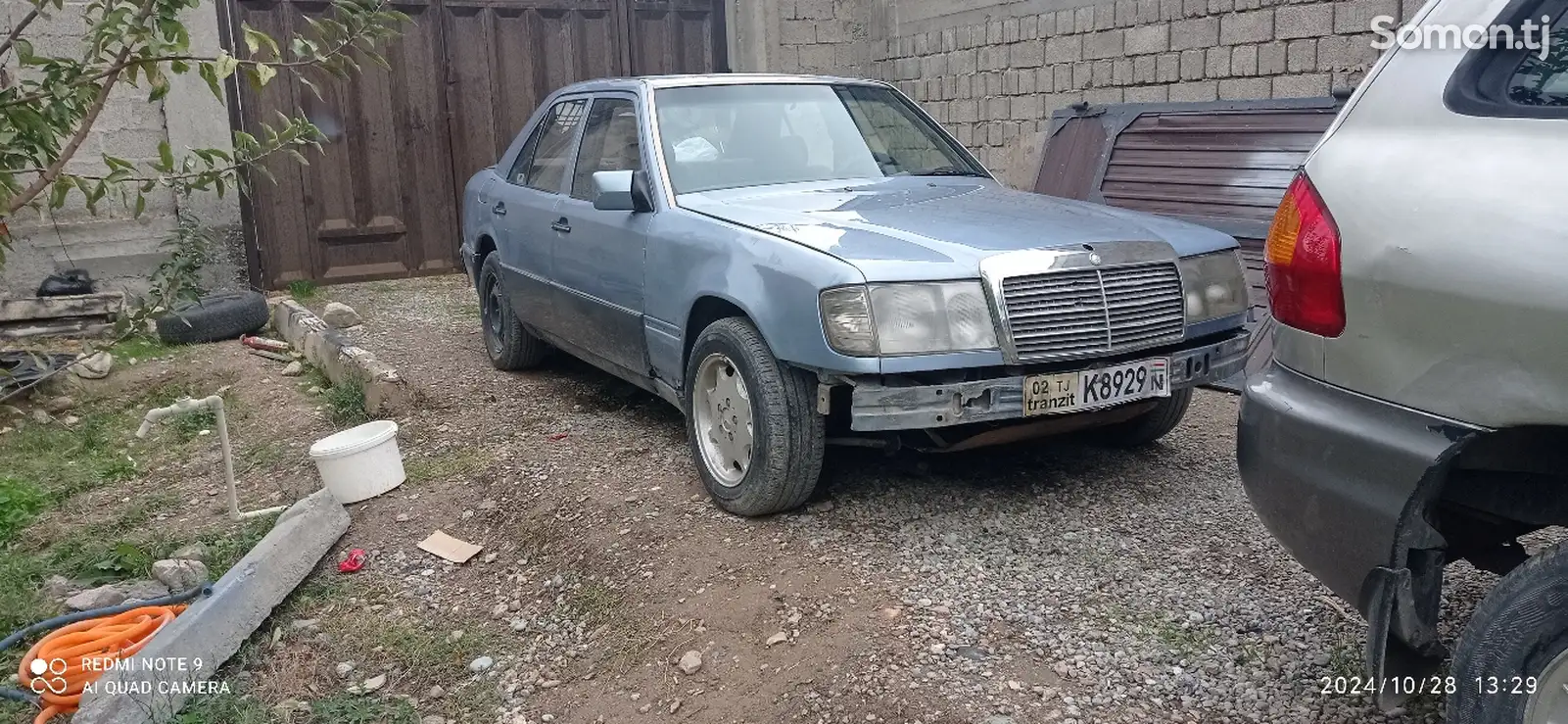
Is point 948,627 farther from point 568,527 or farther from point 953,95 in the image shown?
point 953,95

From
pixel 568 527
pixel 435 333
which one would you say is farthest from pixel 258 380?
pixel 568 527

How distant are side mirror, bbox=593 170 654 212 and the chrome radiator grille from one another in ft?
5.52

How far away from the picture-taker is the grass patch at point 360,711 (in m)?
3.15

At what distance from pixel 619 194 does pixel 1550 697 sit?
11.2 ft

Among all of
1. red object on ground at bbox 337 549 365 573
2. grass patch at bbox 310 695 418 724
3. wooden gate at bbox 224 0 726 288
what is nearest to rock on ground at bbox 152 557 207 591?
red object on ground at bbox 337 549 365 573

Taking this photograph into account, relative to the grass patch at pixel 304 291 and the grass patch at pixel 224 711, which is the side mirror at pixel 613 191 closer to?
the grass patch at pixel 224 711

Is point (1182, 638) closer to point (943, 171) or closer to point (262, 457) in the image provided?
point (943, 171)

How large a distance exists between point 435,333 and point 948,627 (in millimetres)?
5237

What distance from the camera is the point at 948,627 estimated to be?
313 centimetres

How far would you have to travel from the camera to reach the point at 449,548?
13.6ft

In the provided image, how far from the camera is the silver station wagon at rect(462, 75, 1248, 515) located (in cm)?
340

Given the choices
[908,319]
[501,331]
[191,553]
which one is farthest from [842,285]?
[501,331]

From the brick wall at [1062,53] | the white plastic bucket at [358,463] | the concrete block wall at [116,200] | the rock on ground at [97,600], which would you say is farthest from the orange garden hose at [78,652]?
the brick wall at [1062,53]
